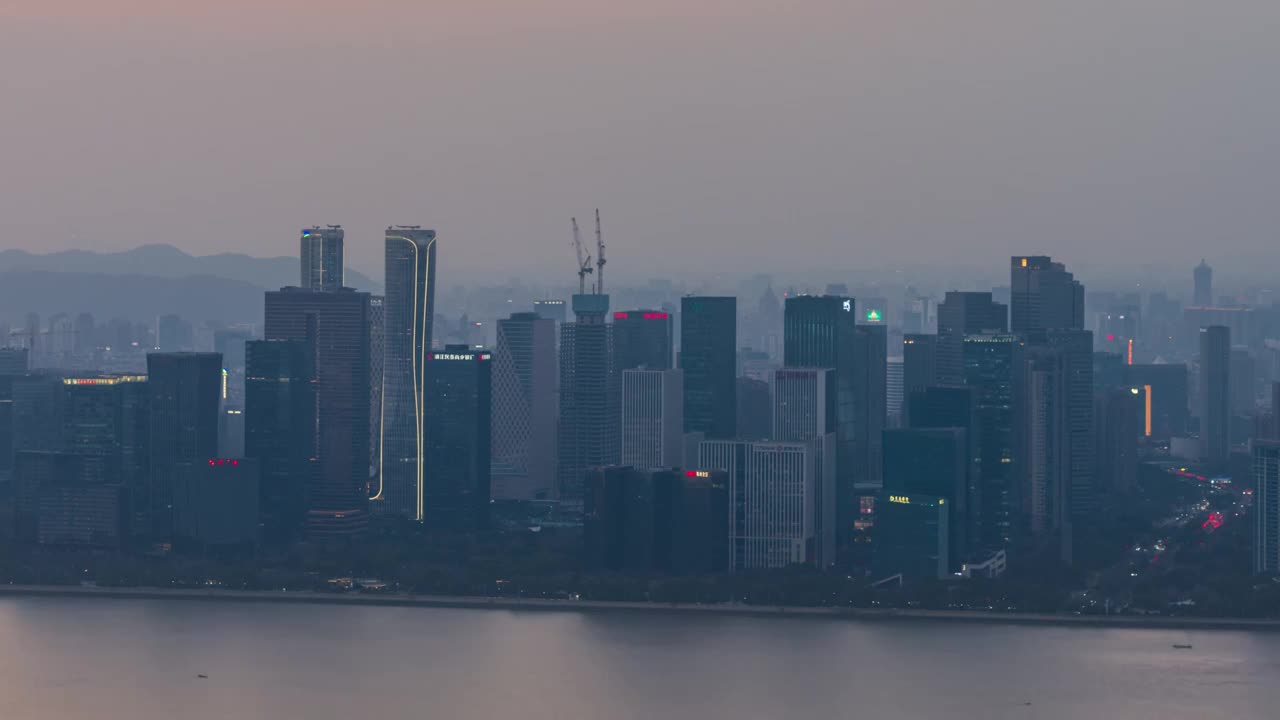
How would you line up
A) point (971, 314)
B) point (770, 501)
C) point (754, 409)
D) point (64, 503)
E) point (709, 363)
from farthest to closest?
point (754, 409) → point (971, 314) → point (709, 363) → point (64, 503) → point (770, 501)

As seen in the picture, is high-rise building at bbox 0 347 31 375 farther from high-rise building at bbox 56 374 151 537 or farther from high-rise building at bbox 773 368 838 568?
high-rise building at bbox 773 368 838 568

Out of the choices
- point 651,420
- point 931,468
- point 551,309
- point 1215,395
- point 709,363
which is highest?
point 551,309

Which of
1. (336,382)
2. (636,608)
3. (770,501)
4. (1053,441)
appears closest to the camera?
(636,608)

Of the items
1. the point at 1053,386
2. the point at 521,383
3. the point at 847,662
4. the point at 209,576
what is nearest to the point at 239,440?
the point at 521,383

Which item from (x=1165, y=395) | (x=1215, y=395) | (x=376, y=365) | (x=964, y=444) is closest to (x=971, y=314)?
(x=964, y=444)

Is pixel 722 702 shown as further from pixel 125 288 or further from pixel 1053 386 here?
pixel 125 288

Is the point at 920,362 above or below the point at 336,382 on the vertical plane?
above

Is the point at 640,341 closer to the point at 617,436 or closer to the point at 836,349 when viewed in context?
the point at 617,436

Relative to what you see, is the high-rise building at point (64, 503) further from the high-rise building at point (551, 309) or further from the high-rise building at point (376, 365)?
the high-rise building at point (551, 309)
